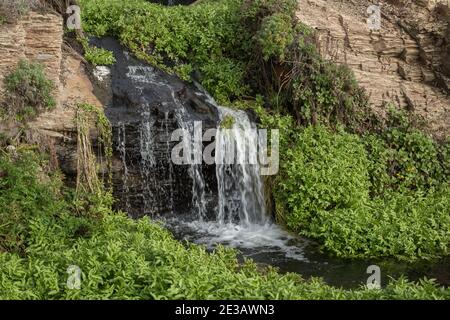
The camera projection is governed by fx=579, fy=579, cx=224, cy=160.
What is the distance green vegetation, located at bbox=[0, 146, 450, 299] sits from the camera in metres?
5.83

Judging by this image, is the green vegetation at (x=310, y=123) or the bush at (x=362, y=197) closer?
the bush at (x=362, y=197)

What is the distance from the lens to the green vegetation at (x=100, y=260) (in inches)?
229

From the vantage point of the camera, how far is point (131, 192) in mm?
9852

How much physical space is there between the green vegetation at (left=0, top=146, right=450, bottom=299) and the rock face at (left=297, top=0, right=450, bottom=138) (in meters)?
5.30

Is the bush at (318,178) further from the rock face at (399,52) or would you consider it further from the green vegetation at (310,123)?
the rock face at (399,52)

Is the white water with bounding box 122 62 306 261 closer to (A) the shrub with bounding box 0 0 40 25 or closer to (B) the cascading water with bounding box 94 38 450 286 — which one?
(B) the cascading water with bounding box 94 38 450 286

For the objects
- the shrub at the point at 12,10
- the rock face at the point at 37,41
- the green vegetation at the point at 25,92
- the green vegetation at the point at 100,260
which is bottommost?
the green vegetation at the point at 100,260

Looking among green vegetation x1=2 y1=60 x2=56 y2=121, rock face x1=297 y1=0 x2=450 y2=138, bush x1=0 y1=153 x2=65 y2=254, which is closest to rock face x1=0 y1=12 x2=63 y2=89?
green vegetation x1=2 y1=60 x2=56 y2=121

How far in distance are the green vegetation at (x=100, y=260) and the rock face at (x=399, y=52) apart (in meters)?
5.30

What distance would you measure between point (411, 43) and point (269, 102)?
3.27m

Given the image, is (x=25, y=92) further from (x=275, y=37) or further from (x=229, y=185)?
(x=275, y=37)

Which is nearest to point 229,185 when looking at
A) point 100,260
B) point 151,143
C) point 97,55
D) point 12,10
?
point 151,143

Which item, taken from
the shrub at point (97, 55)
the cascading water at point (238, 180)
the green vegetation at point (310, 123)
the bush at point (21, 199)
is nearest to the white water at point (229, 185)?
the cascading water at point (238, 180)
